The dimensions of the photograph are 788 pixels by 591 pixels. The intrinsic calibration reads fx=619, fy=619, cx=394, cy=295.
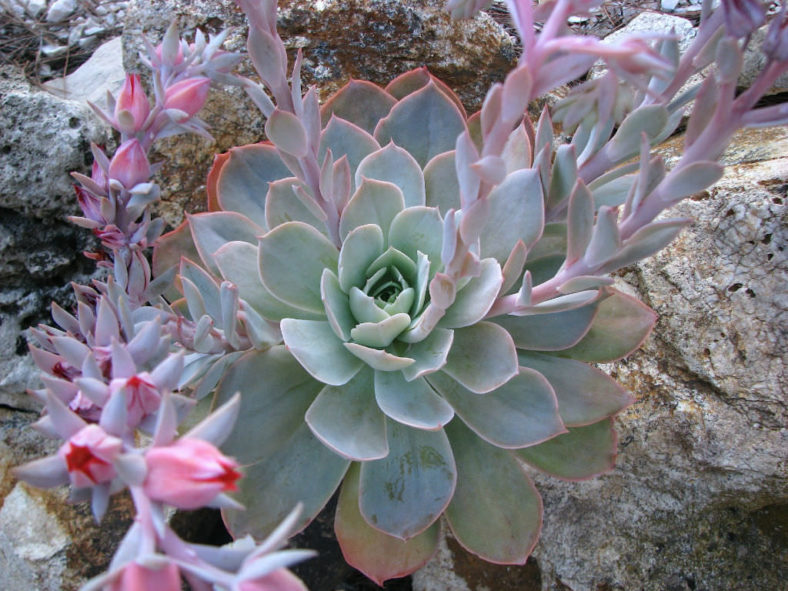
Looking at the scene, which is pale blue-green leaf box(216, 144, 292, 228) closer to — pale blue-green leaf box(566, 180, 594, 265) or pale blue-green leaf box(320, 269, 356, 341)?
pale blue-green leaf box(320, 269, 356, 341)

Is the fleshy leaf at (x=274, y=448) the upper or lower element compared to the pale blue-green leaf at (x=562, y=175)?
lower

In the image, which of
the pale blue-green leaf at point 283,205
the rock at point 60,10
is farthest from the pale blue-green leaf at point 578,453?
the rock at point 60,10

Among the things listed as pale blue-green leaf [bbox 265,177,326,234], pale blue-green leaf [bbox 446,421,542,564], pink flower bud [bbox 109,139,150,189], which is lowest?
pale blue-green leaf [bbox 446,421,542,564]

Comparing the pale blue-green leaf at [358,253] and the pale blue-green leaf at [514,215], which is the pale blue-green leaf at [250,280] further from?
the pale blue-green leaf at [514,215]

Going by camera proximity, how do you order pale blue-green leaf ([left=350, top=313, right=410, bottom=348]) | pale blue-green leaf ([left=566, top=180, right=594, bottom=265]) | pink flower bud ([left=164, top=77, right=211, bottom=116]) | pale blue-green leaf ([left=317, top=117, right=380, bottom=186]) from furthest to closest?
pale blue-green leaf ([left=317, top=117, right=380, bottom=186]) → pale blue-green leaf ([left=350, top=313, right=410, bottom=348]) → pink flower bud ([left=164, top=77, right=211, bottom=116]) → pale blue-green leaf ([left=566, top=180, right=594, bottom=265])

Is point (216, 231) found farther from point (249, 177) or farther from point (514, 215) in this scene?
point (514, 215)

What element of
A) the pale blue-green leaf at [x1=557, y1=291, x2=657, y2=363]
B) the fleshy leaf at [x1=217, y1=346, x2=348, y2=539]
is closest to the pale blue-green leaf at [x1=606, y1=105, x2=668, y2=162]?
the pale blue-green leaf at [x1=557, y1=291, x2=657, y2=363]

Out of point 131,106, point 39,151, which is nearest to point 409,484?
point 131,106
